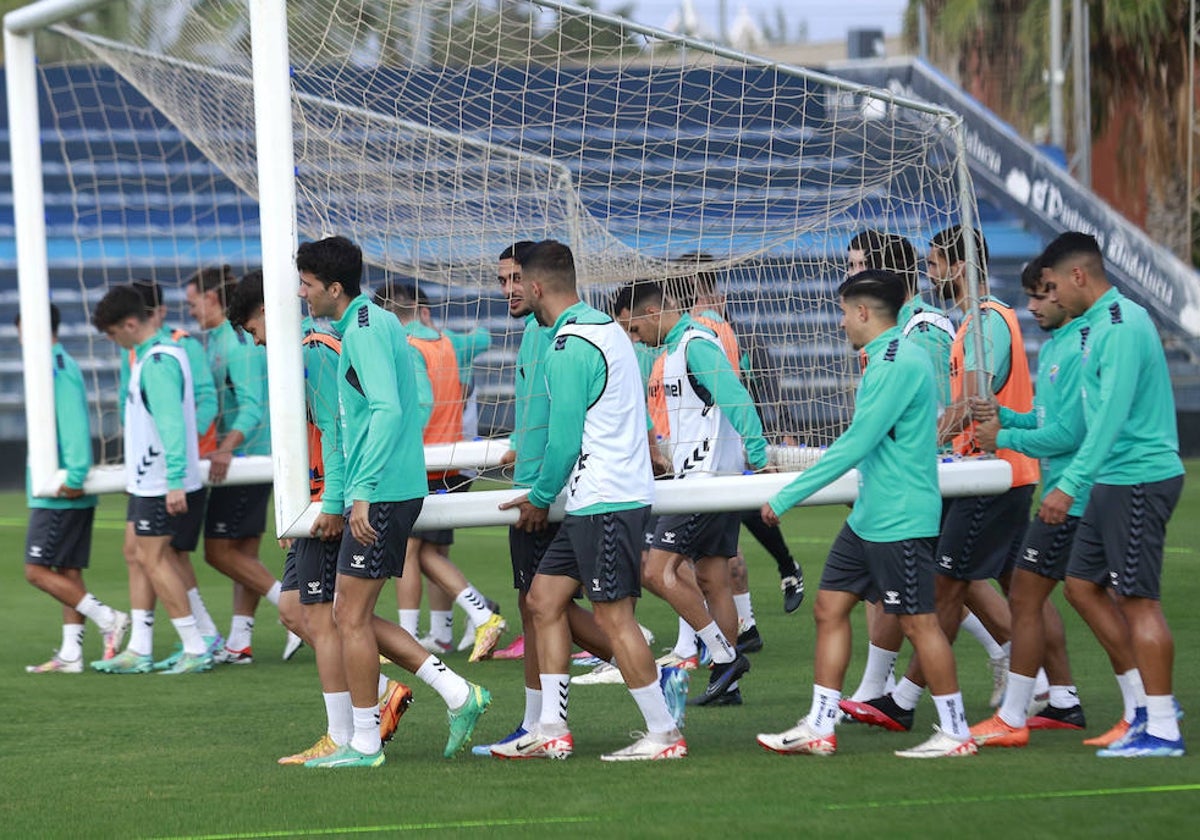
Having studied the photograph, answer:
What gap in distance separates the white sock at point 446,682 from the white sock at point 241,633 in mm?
3388

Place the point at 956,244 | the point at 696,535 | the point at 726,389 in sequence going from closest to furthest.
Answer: the point at 956,244 < the point at 726,389 < the point at 696,535

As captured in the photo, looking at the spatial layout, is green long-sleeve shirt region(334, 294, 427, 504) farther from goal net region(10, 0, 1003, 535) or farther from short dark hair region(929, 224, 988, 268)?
short dark hair region(929, 224, 988, 268)

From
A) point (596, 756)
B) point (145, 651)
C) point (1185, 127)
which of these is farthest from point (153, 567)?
point (1185, 127)

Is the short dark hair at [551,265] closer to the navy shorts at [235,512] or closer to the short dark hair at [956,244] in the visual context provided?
the short dark hair at [956,244]

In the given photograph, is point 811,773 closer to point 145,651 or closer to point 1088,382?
point 1088,382

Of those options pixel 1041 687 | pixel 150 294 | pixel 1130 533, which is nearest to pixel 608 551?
pixel 1130 533

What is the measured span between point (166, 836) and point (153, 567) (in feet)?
14.1

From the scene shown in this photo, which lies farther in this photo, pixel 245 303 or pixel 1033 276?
pixel 245 303

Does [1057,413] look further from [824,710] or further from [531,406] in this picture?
[531,406]

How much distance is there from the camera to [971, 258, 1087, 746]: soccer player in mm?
6723

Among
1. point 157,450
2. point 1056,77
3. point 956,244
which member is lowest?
point 157,450

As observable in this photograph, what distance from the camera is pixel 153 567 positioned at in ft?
31.3

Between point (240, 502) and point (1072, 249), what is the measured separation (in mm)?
5100

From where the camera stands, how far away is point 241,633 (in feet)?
32.4
